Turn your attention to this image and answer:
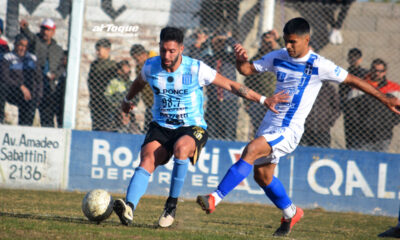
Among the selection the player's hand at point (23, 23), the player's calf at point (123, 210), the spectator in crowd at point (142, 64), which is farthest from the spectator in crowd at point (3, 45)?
the player's calf at point (123, 210)

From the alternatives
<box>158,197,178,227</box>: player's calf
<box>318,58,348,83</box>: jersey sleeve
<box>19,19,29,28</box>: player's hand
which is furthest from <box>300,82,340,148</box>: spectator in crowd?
<box>19,19,29,28</box>: player's hand

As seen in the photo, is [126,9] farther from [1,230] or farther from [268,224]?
[1,230]

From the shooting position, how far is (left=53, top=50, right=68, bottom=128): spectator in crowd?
11219 mm

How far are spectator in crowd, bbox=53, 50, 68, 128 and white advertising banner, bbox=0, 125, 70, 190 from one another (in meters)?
0.26

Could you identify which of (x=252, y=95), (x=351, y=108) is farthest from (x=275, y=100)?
(x=351, y=108)

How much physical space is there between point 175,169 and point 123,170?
452cm

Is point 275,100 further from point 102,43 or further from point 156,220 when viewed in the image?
point 102,43

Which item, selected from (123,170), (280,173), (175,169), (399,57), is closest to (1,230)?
(175,169)

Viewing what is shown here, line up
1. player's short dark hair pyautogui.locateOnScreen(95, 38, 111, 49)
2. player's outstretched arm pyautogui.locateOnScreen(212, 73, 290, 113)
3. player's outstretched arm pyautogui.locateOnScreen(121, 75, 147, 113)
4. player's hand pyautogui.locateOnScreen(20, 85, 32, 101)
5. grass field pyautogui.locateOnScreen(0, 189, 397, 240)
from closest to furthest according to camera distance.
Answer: grass field pyautogui.locateOnScreen(0, 189, 397, 240), player's outstretched arm pyautogui.locateOnScreen(212, 73, 290, 113), player's outstretched arm pyautogui.locateOnScreen(121, 75, 147, 113), player's hand pyautogui.locateOnScreen(20, 85, 32, 101), player's short dark hair pyautogui.locateOnScreen(95, 38, 111, 49)

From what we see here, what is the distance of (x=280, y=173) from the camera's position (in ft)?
36.8

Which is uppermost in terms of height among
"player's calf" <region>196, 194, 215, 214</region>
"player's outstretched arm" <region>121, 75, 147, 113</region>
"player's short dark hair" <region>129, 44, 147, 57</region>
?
"player's short dark hair" <region>129, 44, 147, 57</region>

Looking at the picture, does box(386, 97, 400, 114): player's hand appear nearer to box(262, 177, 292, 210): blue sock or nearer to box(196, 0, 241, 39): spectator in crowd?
box(262, 177, 292, 210): blue sock

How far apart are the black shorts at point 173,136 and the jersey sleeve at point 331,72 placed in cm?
148

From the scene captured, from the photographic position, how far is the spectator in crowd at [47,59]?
36.9 feet
